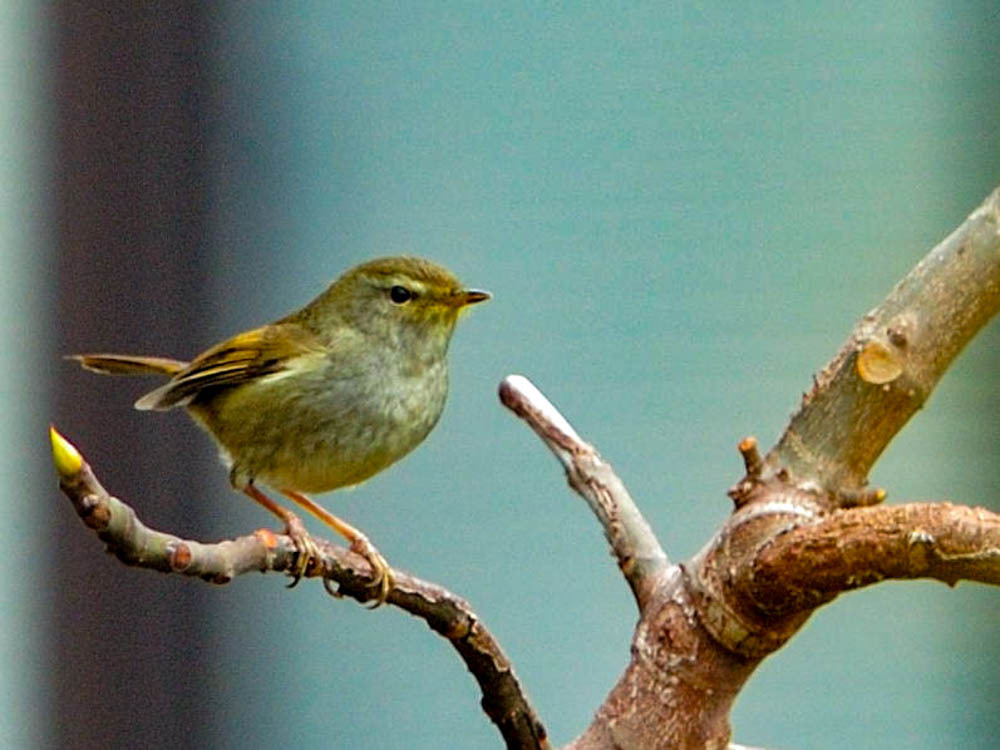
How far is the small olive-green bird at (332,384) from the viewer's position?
6.29ft

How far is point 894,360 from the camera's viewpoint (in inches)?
57.2

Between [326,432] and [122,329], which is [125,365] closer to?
[326,432]

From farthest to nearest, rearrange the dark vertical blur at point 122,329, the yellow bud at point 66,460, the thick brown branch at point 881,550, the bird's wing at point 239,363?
the dark vertical blur at point 122,329 < the bird's wing at point 239,363 < the thick brown branch at point 881,550 < the yellow bud at point 66,460

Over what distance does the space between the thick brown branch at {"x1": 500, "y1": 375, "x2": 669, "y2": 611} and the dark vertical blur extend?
1945 mm

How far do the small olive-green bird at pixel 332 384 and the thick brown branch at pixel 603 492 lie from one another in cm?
24

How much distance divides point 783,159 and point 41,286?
165 centimetres

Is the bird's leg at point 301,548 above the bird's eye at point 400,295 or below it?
below

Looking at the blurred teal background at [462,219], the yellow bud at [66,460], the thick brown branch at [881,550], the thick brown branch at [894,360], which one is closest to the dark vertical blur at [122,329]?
the blurred teal background at [462,219]

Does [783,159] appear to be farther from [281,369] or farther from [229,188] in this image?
[281,369]

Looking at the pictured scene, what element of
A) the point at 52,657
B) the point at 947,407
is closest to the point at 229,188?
the point at 52,657

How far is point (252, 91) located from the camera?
3.88 metres

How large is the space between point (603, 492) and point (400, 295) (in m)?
0.56

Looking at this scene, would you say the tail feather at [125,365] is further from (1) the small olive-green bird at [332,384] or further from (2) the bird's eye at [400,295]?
(2) the bird's eye at [400,295]

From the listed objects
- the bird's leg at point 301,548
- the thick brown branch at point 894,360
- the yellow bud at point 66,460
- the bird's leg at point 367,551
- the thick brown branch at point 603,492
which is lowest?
the bird's leg at point 367,551
